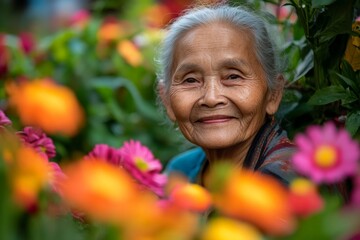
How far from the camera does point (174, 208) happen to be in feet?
3.55

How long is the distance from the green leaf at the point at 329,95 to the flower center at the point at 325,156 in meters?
0.98

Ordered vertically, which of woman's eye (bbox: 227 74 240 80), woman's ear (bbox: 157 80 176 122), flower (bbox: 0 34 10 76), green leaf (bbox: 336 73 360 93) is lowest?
flower (bbox: 0 34 10 76)

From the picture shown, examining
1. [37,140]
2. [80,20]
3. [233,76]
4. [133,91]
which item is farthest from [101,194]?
[80,20]

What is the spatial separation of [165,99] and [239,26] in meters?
0.40

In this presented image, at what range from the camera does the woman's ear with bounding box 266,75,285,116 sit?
2394mm

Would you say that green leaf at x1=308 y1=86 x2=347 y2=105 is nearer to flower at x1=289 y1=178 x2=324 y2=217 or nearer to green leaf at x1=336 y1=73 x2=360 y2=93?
green leaf at x1=336 y1=73 x2=360 y2=93

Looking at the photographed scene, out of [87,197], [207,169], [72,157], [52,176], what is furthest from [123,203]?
[72,157]

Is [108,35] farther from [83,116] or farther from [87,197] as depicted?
[87,197]

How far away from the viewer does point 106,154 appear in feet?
7.43

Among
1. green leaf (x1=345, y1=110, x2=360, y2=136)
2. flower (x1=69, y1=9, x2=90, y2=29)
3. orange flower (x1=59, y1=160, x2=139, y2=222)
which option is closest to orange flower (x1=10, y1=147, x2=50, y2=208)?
orange flower (x1=59, y1=160, x2=139, y2=222)

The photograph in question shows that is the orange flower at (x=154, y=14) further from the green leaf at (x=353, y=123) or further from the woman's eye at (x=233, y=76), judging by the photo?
the green leaf at (x=353, y=123)

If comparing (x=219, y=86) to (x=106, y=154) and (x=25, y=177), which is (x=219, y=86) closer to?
(x=106, y=154)

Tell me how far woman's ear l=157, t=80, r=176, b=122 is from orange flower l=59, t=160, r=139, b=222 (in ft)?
4.97

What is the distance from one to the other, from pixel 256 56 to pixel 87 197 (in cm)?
141
